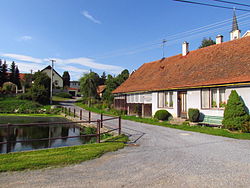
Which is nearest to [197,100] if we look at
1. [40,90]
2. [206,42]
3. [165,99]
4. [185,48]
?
[165,99]

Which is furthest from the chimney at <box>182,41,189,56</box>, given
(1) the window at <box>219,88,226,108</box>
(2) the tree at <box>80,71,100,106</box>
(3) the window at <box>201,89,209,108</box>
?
(2) the tree at <box>80,71,100,106</box>

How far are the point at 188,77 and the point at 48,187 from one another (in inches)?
565

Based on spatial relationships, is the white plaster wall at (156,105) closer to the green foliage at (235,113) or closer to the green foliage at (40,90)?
the green foliage at (235,113)

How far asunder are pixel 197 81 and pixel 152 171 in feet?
36.4

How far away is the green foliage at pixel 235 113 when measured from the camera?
10688 mm

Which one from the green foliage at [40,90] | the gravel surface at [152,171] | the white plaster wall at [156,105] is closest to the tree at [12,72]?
the green foliage at [40,90]

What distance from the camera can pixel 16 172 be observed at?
4.73 meters

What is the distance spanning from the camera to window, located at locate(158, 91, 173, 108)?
54.7ft

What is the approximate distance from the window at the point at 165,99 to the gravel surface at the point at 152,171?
9.51 meters

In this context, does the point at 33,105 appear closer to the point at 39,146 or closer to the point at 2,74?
the point at 39,146

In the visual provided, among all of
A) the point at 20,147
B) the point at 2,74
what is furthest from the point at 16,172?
the point at 2,74

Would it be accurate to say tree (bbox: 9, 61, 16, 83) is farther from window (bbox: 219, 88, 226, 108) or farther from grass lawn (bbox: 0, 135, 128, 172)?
Result: window (bbox: 219, 88, 226, 108)

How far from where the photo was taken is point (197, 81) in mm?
14531

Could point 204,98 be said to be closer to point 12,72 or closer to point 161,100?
point 161,100
